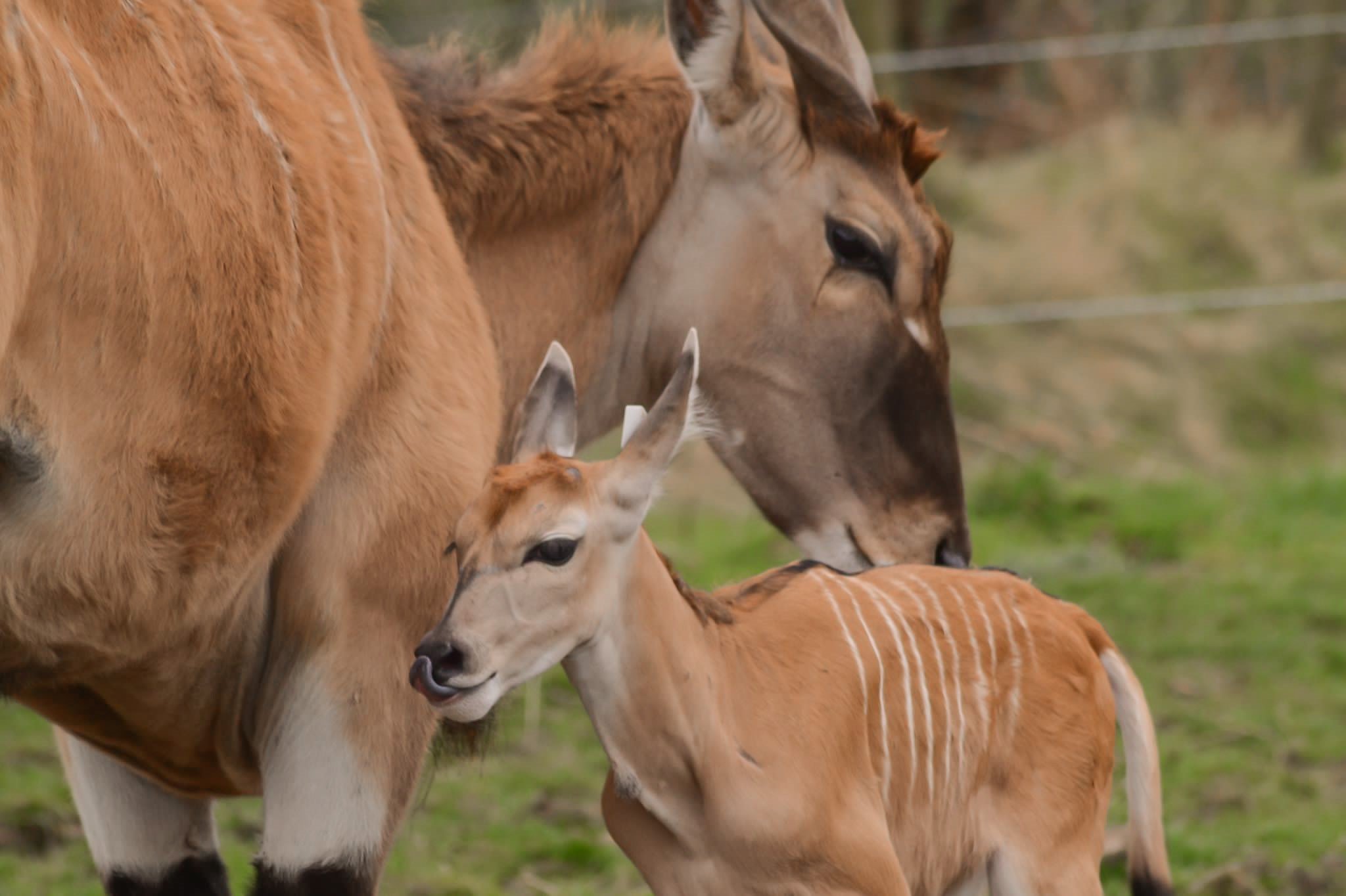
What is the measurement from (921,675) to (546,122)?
1399 mm

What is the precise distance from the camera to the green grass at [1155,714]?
5.19 m

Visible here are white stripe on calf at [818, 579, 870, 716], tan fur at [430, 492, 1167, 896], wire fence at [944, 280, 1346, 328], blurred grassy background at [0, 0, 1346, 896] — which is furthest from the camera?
wire fence at [944, 280, 1346, 328]

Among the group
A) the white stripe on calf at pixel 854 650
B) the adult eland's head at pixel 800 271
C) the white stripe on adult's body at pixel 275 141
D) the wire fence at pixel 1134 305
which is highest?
the white stripe on adult's body at pixel 275 141

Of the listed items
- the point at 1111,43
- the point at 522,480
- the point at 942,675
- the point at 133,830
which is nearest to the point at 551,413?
the point at 522,480

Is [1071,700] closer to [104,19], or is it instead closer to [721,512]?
[104,19]

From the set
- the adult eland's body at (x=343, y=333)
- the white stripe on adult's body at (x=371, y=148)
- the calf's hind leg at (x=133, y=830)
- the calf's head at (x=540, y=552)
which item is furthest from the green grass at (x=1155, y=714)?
the white stripe on adult's body at (x=371, y=148)

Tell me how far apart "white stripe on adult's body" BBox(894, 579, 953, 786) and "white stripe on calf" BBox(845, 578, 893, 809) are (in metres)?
0.11

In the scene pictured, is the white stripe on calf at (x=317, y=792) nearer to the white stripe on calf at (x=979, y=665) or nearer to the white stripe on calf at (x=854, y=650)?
the white stripe on calf at (x=854, y=650)

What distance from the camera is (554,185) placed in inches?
153

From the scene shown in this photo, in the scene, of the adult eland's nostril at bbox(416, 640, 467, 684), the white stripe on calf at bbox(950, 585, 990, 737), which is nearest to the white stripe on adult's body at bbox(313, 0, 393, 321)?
the adult eland's nostril at bbox(416, 640, 467, 684)

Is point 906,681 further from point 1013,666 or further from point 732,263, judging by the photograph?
point 732,263

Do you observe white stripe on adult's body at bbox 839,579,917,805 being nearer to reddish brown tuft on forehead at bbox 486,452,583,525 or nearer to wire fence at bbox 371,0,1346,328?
reddish brown tuft on forehead at bbox 486,452,583,525

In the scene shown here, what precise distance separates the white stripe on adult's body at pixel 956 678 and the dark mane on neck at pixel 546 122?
1.01 m

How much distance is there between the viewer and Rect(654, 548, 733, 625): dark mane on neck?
3.45 m
